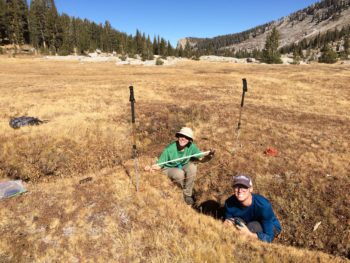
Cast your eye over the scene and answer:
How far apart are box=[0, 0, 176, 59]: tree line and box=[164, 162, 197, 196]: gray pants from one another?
87.6m

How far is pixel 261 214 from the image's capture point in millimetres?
5520

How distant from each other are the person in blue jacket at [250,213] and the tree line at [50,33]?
90.4 meters

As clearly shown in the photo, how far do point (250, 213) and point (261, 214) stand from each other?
0.89 feet

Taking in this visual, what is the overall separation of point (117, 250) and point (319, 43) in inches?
8539

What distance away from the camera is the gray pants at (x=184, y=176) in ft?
27.1

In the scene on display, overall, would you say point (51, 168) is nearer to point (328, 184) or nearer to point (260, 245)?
point (260, 245)

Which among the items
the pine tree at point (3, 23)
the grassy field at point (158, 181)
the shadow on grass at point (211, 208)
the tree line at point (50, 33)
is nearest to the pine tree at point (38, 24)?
the tree line at point (50, 33)

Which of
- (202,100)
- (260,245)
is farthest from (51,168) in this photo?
(202,100)

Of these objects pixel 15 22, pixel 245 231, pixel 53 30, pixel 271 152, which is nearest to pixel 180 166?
pixel 245 231

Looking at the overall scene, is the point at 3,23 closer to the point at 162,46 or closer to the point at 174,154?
the point at 162,46

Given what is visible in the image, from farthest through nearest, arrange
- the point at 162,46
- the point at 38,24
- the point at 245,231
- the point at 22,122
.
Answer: the point at 162,46, the point at 38,24, the point at 22,122, the point at 245,231

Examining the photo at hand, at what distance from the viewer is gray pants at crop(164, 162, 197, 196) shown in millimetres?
8273

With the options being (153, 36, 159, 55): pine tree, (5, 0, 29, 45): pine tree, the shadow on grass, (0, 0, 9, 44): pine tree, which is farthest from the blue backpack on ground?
(153, 36, 159, 55): pine tree

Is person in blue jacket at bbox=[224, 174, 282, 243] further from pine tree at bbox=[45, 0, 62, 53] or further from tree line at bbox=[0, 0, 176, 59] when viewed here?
pine tree at bbox=[45, 0, 62, 53]
